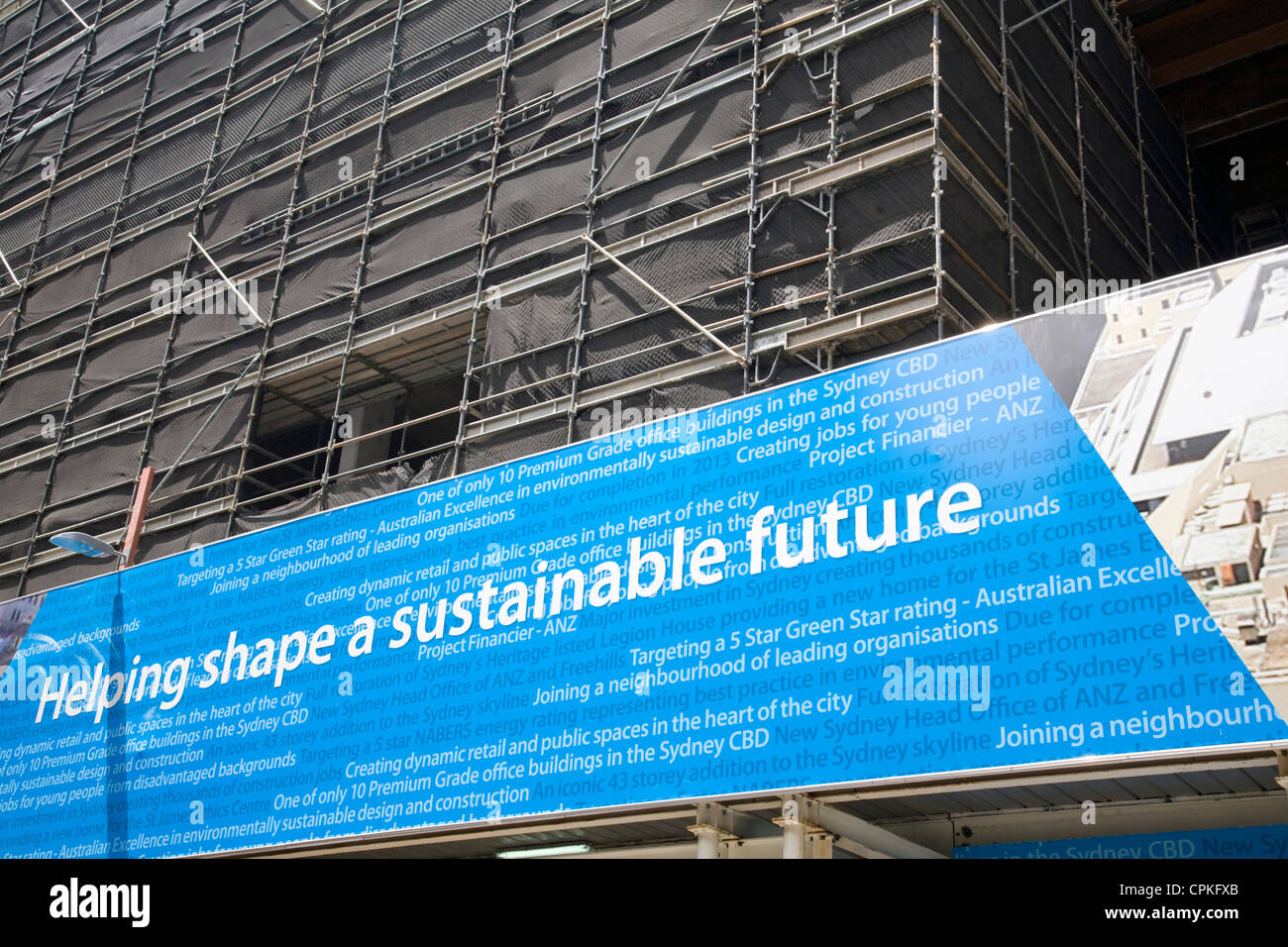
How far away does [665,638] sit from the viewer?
9453 mm

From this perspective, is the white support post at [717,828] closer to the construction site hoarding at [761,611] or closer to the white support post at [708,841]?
the white support post at [708,841]

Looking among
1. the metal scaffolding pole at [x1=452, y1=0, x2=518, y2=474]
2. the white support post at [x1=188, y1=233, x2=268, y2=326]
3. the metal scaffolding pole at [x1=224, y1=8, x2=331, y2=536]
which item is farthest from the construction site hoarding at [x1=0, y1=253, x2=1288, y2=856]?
the white support post at [x1=188, y1=233, x2=268, y2=326]

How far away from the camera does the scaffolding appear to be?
12359 mm

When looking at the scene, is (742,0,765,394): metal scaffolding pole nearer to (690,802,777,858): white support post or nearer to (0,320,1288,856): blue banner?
(0,320,1288,856): blue banner

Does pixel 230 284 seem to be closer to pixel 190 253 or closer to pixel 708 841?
pixel 190 253

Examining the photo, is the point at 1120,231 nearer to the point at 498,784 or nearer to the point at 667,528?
the point at 667,528

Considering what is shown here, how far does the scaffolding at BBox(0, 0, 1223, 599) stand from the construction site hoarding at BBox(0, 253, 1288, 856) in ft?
5.95

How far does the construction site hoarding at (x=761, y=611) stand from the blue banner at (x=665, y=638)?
→ 21 millimetres

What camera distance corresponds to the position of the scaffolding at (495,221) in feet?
40.5

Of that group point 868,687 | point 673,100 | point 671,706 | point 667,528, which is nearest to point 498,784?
point 671,706

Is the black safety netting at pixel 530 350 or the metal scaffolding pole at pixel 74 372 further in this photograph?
the metal scaffolding pole at pixel 74 372
